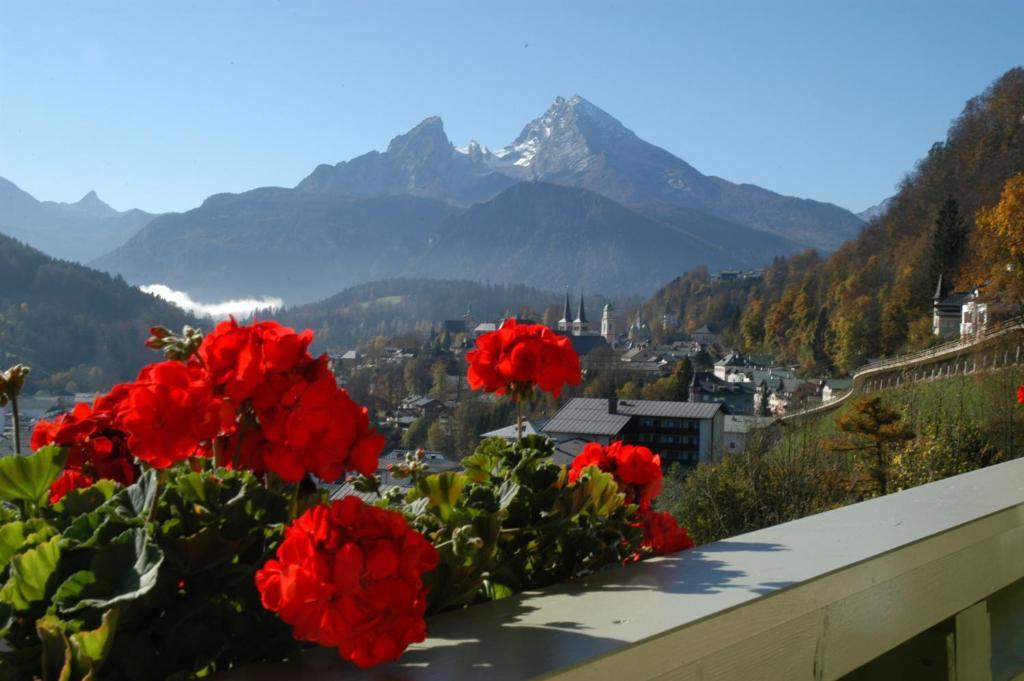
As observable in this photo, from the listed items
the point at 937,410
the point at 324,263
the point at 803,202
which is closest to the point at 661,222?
the point at 803,202

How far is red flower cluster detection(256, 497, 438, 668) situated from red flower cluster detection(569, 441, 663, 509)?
1.93ft

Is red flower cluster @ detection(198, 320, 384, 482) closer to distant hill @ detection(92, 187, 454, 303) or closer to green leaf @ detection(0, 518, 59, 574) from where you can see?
green leaf @ detection(0, 518, 59, 574)

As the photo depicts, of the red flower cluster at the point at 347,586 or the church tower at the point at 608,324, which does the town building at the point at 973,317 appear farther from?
the red flower cluster at the point at 347,586

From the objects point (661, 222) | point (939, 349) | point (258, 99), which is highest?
point (661, 222)

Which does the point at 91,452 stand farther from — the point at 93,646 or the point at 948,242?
the point at 948,242

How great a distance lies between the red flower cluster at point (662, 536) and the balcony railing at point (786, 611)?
0.07m

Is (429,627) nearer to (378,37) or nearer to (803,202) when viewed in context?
(378,37)

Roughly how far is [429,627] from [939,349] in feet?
66.0

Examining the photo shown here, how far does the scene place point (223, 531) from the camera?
660mm

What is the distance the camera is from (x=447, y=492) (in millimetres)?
887

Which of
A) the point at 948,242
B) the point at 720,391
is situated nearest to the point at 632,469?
the point at 720,391

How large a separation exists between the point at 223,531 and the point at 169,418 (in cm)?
11

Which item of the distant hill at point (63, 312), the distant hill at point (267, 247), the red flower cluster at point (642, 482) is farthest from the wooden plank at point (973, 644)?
the distant hill at point (267, 247)

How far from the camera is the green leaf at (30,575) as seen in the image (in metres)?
0.56
